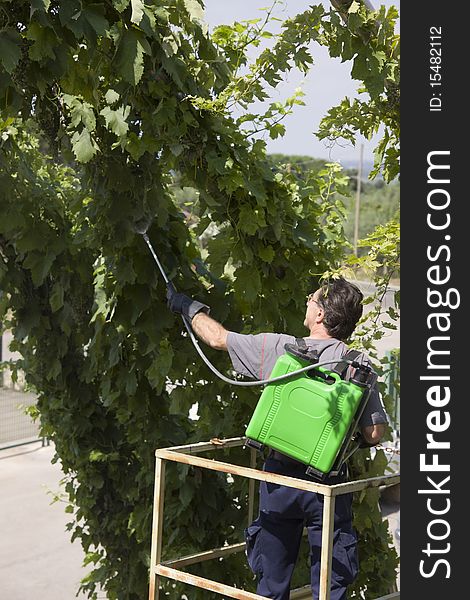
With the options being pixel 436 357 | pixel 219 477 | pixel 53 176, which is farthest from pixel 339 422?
pixel 53 176

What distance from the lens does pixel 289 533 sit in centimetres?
360

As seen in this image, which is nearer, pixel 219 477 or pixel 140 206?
pixel 140 206

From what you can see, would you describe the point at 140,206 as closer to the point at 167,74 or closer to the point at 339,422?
the point at 167,74

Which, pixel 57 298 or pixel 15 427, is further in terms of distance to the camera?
pixel 15 427

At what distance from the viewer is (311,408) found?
333 centimetres

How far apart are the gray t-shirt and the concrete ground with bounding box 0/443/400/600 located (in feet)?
20.2

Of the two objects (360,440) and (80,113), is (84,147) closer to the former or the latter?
(80,113)

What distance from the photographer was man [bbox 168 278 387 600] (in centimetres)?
349

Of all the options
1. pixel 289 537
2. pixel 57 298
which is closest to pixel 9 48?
pixel 289 537

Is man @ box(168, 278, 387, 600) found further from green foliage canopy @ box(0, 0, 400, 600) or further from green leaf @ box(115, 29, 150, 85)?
green leaf @ box(115, 29, 150, 85)

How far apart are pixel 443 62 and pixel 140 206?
1.88 meters

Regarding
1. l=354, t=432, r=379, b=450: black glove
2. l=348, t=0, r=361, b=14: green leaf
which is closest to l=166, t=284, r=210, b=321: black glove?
l=354, t=432, r=379, b=450: black glove

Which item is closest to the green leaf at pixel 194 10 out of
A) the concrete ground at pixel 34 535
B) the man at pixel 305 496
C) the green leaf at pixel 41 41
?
the green leaf at pixel 41 41

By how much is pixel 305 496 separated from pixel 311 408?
0.36m
